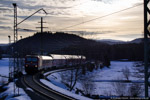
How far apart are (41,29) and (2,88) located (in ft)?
79.2

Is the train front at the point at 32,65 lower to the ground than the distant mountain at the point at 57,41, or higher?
lower

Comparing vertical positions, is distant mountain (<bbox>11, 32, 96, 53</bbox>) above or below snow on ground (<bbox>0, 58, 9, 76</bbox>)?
above

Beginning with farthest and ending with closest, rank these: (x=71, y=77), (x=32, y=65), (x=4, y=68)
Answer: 1. (x=4, y=68)
2. (x=71, y=77)
3. (x=32, y=65)

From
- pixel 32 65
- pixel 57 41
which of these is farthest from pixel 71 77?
pixel 57 41

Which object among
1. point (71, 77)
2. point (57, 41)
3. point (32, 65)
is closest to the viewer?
point (32, 65)

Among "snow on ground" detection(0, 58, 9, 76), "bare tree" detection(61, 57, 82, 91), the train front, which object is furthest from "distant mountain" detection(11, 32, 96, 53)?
"snow on ground" detection(0, 58, 9, 76)

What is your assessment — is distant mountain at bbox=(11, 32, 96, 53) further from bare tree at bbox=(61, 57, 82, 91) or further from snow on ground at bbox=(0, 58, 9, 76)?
snow on ground at bbox=(0, 58, 9, 76)

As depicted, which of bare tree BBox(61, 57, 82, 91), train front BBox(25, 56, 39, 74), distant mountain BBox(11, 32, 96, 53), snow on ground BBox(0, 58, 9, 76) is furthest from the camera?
snow on ground BBox(0, 58, 9, 76)

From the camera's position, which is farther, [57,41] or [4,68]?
[4,68]

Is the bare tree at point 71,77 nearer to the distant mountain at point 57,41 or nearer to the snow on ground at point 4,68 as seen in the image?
the distant mountain at point 57,41

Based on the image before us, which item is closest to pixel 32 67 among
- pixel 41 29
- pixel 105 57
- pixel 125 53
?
pixel 41 29

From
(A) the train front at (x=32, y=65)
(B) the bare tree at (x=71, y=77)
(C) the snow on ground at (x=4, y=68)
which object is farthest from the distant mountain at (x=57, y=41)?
(C) the snow on ground at (x=4, y=68)

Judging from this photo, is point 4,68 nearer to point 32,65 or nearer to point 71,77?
point 32,65

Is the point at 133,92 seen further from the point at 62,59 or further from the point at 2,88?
the point at 62,59
